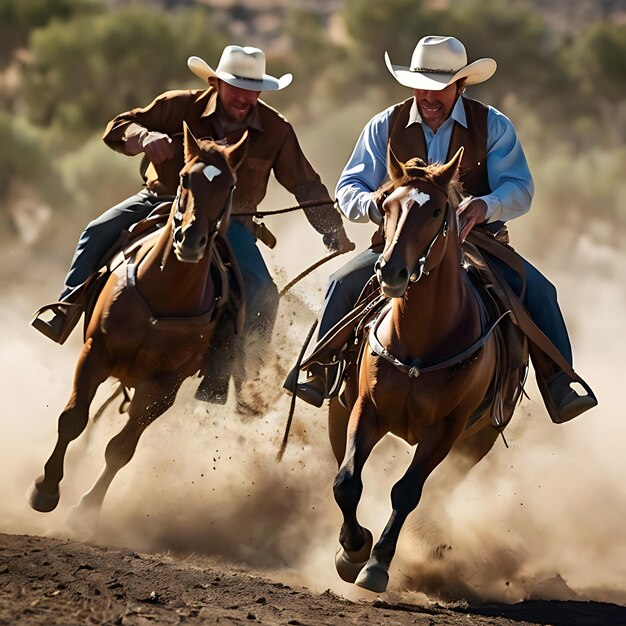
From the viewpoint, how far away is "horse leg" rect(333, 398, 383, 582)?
21.5ft

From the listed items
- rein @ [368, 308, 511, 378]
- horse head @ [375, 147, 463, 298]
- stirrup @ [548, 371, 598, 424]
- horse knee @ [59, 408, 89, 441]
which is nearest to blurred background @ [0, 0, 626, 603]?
horse knee @ [59, 408, 89, 441]

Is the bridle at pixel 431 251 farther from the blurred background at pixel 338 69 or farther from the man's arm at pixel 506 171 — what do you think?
the blurred background at pixel 338 69

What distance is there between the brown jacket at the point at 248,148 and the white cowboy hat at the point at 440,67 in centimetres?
137

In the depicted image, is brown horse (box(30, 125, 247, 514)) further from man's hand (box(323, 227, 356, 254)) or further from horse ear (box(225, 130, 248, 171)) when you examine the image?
man's hand (box(323, 227, 356, 254))

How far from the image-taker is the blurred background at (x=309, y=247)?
851cm

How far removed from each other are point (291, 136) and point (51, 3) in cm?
3114

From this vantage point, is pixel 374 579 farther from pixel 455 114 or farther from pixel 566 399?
pixel 455 114

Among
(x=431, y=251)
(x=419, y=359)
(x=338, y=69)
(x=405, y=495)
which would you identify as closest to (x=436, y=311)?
(x=419, y=359)

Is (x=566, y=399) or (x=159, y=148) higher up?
(x=159, y=148)

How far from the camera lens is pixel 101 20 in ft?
119

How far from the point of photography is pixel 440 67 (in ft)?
24.7

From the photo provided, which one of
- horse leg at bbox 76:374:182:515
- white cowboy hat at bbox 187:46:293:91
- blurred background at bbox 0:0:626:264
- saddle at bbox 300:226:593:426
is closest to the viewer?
saddle at bbox 300:226:593:426

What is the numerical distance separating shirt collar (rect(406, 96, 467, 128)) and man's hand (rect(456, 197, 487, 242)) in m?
0.65

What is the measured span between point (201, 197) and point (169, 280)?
74cm
